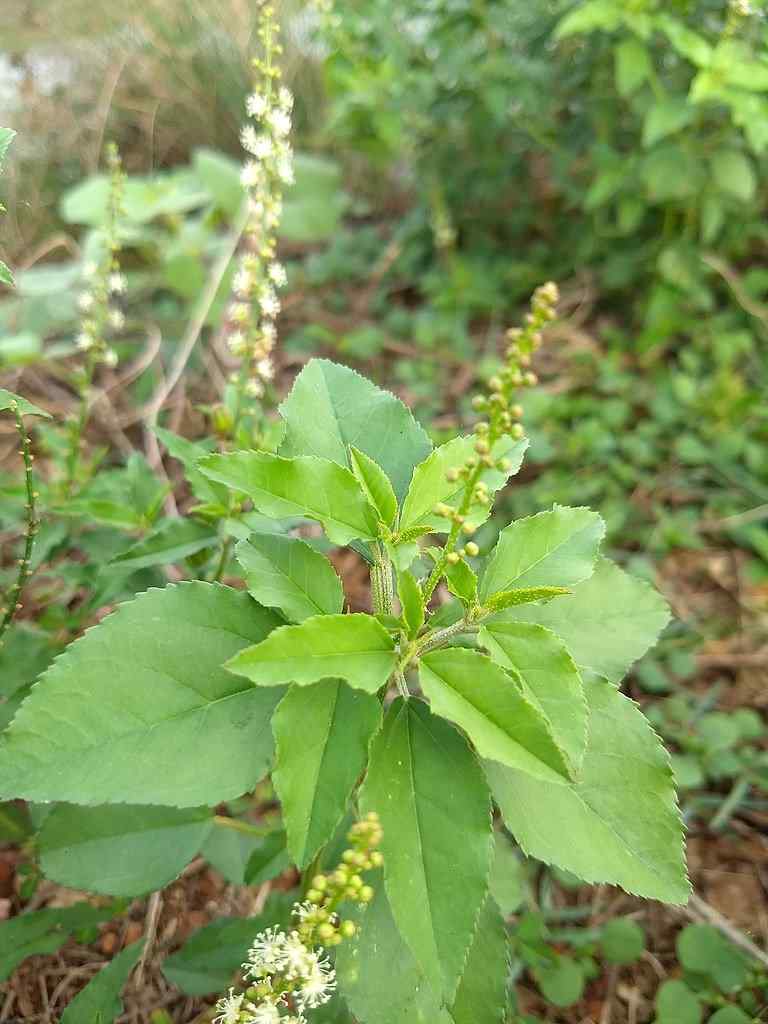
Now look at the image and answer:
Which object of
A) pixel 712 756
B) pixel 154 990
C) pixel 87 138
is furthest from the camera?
pixel 87 138

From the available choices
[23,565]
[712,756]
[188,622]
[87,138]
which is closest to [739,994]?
[712,756]

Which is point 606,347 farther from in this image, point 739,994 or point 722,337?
point 739,994

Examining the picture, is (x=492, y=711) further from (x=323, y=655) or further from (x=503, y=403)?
(x=503, y=403)

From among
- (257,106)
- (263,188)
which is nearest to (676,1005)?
(263,188)

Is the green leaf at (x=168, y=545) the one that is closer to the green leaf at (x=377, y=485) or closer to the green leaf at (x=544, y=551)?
the green leaf at (x=377, y=485)

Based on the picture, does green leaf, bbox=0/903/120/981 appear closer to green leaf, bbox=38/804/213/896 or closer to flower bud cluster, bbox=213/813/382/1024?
green leaf, bbox=38/804/213/896

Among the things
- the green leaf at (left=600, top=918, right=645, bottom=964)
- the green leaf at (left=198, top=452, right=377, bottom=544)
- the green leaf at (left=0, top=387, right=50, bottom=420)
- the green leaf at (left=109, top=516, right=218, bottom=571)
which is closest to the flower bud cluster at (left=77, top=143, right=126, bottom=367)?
the green leaf at (left=109, top=516, right=218, bottom=571)
